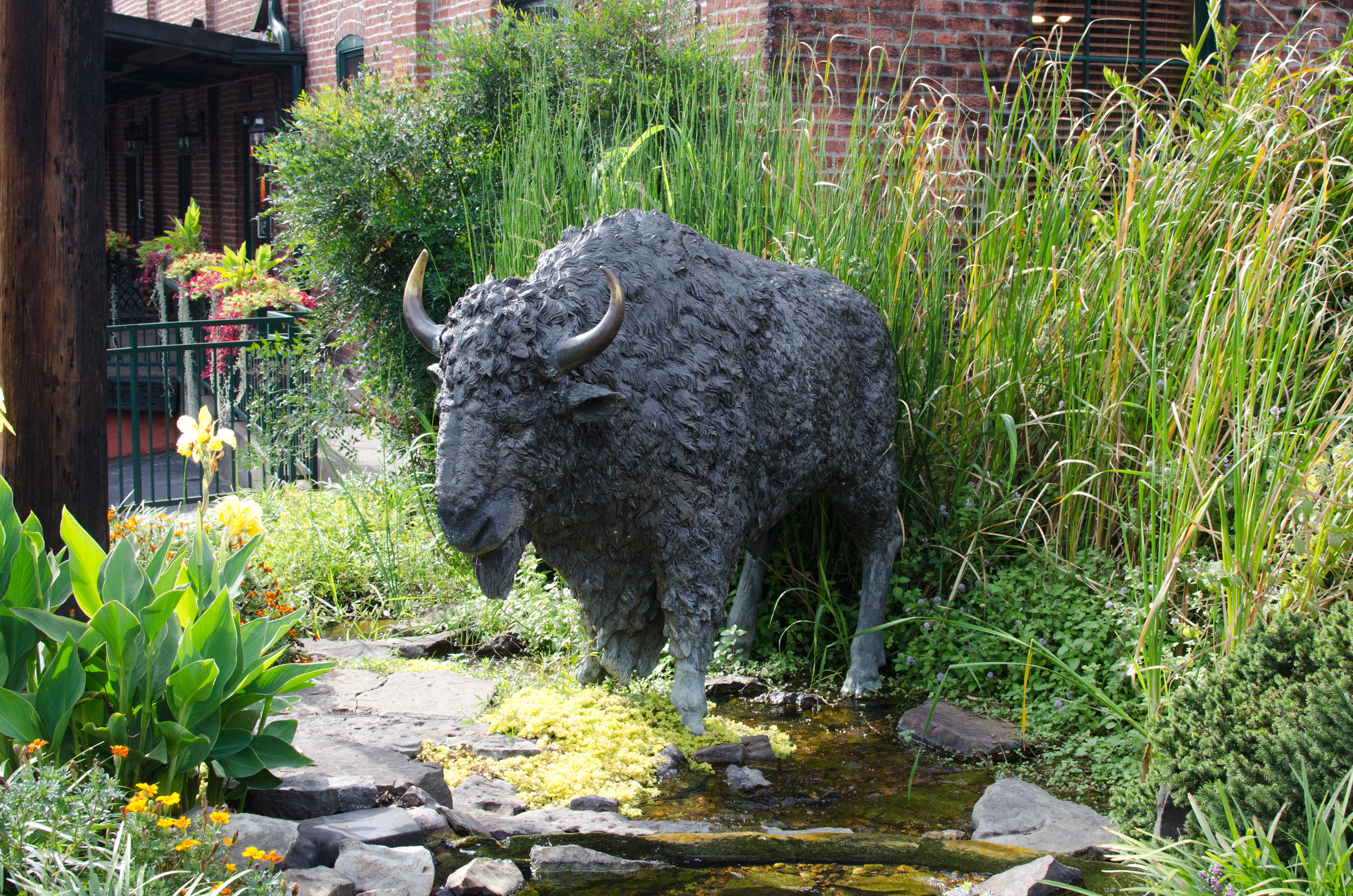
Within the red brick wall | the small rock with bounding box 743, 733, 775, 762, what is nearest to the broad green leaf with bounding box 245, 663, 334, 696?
the small rock with bounding box 743, 733, 775, 762

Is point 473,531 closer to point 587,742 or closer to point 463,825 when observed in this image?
point 463,825

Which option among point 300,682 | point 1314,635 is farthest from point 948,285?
point 300,682

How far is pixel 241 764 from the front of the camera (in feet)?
8.18

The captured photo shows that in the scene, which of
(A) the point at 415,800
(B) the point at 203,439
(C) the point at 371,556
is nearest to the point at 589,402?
(A) the point at 415,800

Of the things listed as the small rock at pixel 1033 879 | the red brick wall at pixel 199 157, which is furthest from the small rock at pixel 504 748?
the red brick wall at pixel 199 157

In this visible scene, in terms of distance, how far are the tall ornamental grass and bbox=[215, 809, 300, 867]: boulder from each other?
228cm

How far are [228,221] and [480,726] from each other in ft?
45.2

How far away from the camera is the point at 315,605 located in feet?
17.6

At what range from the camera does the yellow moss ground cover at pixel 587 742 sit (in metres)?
3.21

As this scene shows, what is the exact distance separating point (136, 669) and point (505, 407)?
1099mm

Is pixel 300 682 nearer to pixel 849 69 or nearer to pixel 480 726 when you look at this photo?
pixel 480 726

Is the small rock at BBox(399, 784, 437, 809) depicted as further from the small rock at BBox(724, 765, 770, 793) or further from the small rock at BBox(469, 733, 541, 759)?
the small rock at BBox(724, 765, 770, 793)

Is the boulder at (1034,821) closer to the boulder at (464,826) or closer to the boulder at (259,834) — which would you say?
the boulder at (464,826)

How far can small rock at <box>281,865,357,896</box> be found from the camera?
7.06ft
